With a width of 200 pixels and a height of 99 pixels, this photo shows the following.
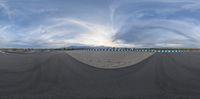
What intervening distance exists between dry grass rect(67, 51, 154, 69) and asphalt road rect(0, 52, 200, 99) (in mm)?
101

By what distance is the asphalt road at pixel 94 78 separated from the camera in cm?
546

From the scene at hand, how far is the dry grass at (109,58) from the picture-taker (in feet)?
18.5

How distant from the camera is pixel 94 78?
219 inches

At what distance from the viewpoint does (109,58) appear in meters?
5.64

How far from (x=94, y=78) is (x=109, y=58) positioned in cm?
55

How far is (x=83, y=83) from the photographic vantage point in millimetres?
5531

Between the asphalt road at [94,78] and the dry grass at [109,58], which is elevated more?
the dry grass at [109,58]

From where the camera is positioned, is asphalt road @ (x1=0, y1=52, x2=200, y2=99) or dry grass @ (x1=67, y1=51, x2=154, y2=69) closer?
asphalt road @ (x1=0, y1=52, x2=200, y2=99)

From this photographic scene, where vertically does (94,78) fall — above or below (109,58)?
below

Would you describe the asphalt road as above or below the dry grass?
below

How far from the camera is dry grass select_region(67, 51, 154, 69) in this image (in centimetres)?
563

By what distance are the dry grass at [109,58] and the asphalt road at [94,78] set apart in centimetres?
10

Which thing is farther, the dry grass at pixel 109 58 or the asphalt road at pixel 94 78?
the dry grass at pixel 109 58

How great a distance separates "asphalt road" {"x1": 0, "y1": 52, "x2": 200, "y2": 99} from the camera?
17.9 ft
